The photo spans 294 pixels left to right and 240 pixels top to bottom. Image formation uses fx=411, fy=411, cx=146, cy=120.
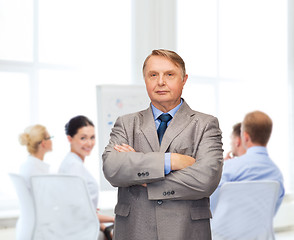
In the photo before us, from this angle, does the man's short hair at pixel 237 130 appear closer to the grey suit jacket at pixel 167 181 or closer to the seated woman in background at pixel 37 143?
the seated woman in background at pixel 37 143

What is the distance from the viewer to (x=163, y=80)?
5.39ft

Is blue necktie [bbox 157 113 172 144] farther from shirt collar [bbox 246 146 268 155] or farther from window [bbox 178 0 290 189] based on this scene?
window [bbox 178 0 290 189]

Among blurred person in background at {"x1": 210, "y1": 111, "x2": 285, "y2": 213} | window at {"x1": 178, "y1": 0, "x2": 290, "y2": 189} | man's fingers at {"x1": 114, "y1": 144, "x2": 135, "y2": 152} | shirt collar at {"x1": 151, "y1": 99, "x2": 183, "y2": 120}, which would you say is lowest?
blurred person in background at {"x1": 210, "y1": 111, "x2": 285, "y2": 213}

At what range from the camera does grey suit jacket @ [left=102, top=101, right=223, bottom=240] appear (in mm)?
1568

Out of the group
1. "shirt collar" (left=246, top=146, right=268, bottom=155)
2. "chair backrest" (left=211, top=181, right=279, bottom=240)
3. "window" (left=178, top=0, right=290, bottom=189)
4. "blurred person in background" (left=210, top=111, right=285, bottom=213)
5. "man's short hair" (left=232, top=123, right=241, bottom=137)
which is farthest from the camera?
"window" (left=178, top=0, right=290, bottom=189)

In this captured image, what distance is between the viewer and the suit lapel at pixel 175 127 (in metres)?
1.63

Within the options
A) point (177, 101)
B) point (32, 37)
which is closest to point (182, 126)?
point (177, 101)

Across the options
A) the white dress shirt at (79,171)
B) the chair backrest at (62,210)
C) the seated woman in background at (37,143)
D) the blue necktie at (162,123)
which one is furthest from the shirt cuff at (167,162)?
the seated woman in background at (37,143)

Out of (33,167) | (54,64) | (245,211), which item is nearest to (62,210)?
(33,167)

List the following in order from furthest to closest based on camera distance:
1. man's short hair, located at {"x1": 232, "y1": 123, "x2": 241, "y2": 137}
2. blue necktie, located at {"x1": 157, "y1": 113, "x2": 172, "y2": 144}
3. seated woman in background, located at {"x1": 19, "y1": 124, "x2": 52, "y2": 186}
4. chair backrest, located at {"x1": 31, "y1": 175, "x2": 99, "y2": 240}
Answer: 1. seated woman in background, located at {"x1": 19, "y1": 124, "x2": 52, "y2": 186}
2. man's short hair, located at {"x1": 232, "y1": 123, "x2": 241, "y2": 137}
3. chair backrest, located at {"x1": 31, "y1": 175, "x2": 99, "y2": 240}
4. blue necktie, located at {"x1": 157, "y1": 113, "x2": 172, "y2": 144}

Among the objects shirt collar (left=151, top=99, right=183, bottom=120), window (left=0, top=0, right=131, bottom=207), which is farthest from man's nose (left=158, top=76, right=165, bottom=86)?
window (left=0, top=0, right=131, bottom=207)

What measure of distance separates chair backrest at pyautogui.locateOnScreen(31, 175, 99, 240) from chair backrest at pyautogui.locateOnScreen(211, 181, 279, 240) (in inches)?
36.4

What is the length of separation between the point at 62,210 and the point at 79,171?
30.7 inches

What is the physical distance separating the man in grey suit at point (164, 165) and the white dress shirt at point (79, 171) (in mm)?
2211
